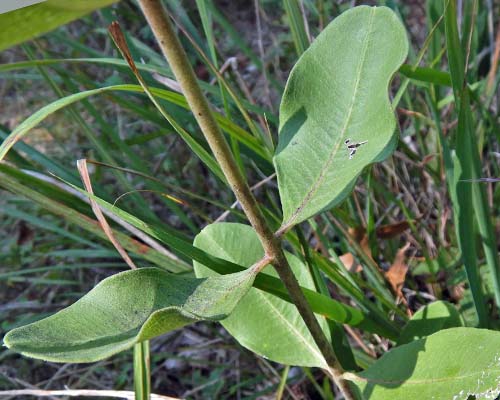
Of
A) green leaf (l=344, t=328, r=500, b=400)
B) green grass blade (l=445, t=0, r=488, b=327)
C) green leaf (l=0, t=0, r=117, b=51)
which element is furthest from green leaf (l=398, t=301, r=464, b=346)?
green leaf (l=0, t=0, r=117, b=51)

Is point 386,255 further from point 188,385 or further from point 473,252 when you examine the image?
point 188,385

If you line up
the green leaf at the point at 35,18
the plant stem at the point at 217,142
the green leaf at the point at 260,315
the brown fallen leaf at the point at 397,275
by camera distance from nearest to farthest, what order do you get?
the green leaf at the point at 35,18, the plant stem at the point at 217,142, the green leaf at the point at 260,315, the brown fallen leaf at the point at 397,275

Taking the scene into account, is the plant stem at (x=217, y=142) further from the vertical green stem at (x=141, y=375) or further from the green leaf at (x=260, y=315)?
the vertical green stem at (x=141, y=375)

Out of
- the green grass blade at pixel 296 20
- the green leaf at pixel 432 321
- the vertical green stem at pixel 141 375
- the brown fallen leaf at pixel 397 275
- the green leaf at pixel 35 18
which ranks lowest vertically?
the brown fallen leaf at pixel 397 275

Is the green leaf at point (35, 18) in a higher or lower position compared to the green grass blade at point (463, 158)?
higher

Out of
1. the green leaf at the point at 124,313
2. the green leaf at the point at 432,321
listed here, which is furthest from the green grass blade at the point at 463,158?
the green leaf at the point at 124,313

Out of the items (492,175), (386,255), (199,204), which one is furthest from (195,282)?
(199,204)

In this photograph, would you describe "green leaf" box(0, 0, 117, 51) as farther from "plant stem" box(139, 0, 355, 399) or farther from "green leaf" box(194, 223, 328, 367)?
"green leaf" box(194, 223, 328, 367)

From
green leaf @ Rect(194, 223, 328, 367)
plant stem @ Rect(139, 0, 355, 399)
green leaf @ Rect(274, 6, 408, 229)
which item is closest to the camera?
plant stem @ Rect(139, 0, 355, 399)

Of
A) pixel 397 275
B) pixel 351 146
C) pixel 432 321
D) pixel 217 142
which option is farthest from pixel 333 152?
pixel 397 275
